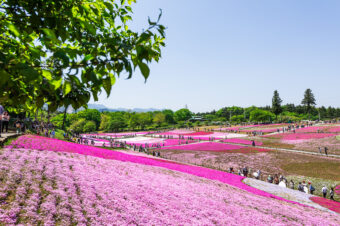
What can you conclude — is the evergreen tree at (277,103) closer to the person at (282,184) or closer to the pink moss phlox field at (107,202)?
the person at (282,184)

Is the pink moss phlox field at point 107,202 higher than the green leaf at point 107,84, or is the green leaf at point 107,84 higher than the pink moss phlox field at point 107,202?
the green leaf at point 107,84

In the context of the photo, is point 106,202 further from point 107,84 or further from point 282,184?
point 282,184

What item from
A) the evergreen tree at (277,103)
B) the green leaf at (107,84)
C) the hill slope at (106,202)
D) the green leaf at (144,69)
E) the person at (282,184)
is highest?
the evergreen tree at (277,103)

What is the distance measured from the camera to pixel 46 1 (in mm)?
3148

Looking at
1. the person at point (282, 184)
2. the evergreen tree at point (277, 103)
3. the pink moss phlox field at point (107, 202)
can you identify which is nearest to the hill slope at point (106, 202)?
the pink moss phlox field at point (107, 202)

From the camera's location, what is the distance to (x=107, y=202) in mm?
6875

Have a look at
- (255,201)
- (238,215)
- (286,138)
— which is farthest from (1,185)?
(286,138)

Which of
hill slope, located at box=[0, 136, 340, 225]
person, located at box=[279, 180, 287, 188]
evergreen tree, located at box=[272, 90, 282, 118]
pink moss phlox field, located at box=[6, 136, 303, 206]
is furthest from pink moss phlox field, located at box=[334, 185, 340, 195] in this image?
evergreen tree, located at box=[272, 90, 282, 118]

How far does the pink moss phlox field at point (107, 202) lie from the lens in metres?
5.55

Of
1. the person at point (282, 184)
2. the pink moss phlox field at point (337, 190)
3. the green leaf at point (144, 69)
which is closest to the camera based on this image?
the green leaf at point (144, 69)

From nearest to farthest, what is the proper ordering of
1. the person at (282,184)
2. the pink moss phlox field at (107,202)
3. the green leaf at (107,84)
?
the green leaf at (107,84)
the pink moss phlox field at (107,202)
the person at (282,184)

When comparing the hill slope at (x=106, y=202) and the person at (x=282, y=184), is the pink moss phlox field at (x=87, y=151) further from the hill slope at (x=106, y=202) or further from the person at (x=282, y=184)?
the person at (x=282, y=184)

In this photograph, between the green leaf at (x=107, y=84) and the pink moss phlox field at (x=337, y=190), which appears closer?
the green leaf at (x=107, y=84)

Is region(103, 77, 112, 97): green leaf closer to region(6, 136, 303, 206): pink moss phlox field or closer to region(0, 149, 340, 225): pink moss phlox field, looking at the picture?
region(0, 149, 340, 225): pink moss phlox field
